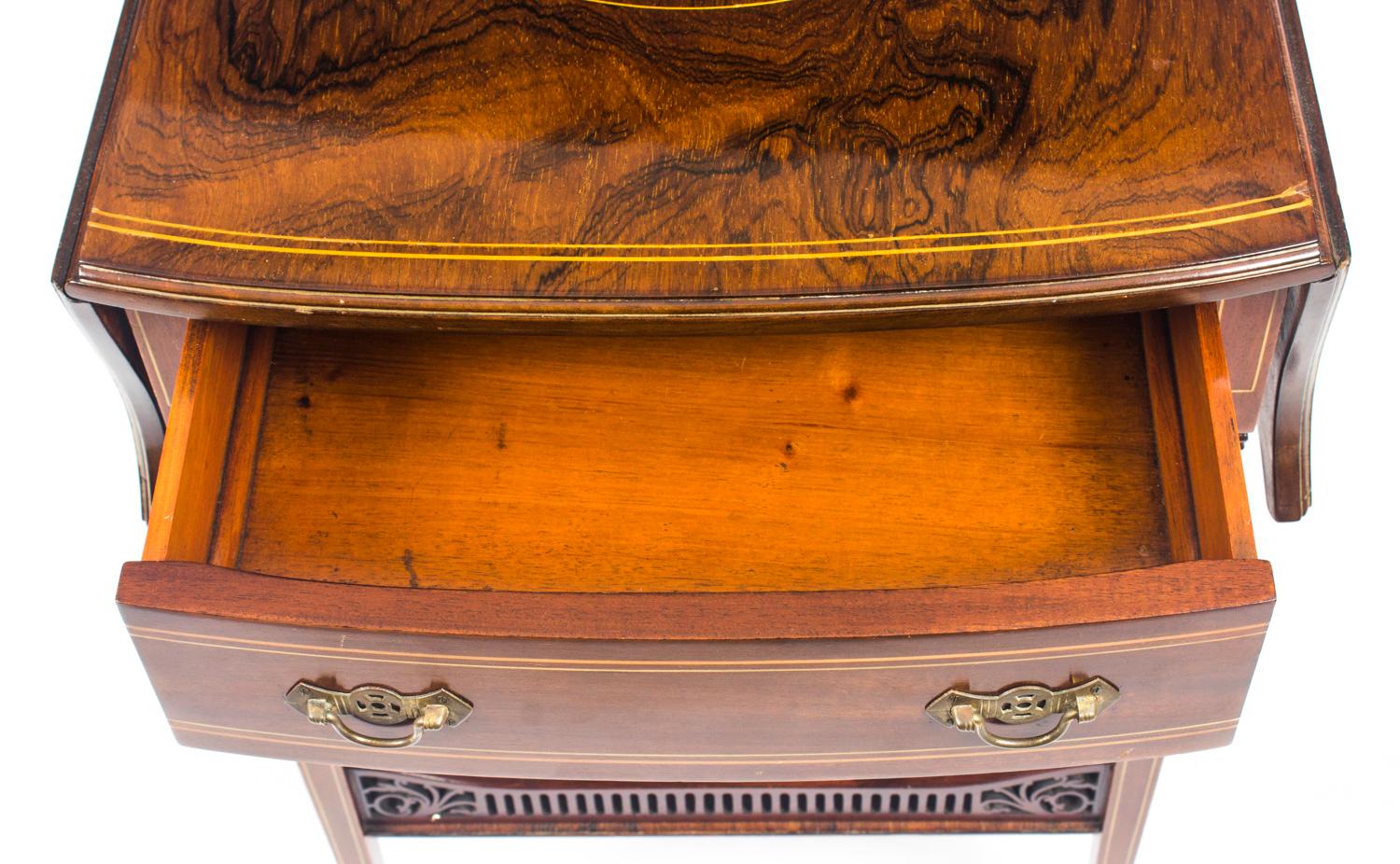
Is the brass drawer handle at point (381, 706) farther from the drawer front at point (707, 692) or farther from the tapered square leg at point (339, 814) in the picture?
the tapered square leg at point (339, 814)

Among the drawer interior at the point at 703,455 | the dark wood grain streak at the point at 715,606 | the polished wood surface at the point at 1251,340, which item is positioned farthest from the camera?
the polished wood surface at the point at 1251,340

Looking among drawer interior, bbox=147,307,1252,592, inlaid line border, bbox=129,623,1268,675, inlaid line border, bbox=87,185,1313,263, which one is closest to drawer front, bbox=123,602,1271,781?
inlaid line border, bbox=129,623,1268,675

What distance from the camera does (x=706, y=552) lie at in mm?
1140

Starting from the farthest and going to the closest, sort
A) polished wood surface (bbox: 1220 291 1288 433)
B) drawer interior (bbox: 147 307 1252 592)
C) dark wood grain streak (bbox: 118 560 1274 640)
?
polished wood surface (bbox: 1220 291 1288 433) → drawer interior (bbox: 147 307 1252 592) → dark wood grain streak (bbox: 118 560 1274 640)

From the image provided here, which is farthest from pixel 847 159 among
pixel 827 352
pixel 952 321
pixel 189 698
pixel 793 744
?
pixel 189 698

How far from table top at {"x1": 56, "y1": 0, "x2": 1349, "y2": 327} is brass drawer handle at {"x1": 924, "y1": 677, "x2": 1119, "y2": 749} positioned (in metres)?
0.22

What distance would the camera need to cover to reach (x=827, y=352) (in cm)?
123

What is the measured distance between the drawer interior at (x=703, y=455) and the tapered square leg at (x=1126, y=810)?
0.13m

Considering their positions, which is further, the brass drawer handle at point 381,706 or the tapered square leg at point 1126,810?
the tapered square leg at point 1126,810

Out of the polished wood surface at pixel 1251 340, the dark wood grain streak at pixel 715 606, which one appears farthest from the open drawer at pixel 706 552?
the polished wood surface at pixel 1251 340

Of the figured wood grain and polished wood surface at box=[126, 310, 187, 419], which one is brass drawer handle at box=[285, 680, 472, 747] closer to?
the figured wood grain

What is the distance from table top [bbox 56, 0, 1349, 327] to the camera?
100cm

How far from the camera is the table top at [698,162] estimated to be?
100 cm

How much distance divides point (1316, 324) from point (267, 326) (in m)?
0.71
